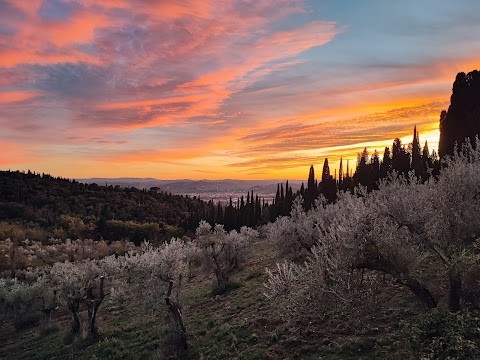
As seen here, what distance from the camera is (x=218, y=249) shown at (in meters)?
43.0

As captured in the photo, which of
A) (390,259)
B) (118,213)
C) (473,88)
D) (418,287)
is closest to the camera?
(390,259)

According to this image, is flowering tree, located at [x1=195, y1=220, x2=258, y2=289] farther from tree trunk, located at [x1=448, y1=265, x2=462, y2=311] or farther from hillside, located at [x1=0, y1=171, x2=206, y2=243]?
hillside, located at [x1=0, y1=171, x2=206, y2=243]

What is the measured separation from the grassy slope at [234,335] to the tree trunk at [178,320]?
31.7 inches

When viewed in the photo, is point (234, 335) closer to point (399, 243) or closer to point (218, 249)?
point (399, 243)

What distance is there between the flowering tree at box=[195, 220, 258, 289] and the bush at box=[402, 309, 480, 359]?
29512mm

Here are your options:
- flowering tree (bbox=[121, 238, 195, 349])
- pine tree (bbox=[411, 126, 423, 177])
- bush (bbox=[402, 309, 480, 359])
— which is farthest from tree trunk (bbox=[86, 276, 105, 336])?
pine tree (bbox=[411, 126, 423, 177])

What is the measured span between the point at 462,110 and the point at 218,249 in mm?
48927

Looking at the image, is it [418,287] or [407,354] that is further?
[418,287]

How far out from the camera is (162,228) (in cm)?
12494

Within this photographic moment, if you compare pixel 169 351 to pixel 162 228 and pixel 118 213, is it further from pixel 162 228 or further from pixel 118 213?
pixel 118 213

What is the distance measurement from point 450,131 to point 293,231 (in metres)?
39.7

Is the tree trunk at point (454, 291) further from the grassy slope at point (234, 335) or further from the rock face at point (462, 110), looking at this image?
the rock face at point (462, 110)

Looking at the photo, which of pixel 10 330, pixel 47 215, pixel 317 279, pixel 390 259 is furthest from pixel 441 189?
pixel 47 215

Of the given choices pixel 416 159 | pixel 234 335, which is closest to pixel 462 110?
pixel 416 159
